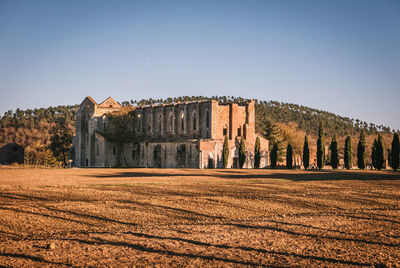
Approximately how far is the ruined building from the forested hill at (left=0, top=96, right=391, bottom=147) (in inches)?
1353

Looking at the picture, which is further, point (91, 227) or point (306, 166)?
point (306, 166)

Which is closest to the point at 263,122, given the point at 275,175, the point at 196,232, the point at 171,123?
the point at 171,123

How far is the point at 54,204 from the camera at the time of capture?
14461mm

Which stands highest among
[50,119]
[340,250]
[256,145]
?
[50,119]

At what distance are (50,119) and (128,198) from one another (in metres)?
123

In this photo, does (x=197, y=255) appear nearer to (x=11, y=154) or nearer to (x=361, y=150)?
(x=361, y=150)

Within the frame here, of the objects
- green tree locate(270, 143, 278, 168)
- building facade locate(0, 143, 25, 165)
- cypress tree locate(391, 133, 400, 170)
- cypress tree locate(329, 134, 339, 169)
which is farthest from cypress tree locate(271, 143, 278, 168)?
building facade locate(0, 143, 25, 165)

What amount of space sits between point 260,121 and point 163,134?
48056 millimetres

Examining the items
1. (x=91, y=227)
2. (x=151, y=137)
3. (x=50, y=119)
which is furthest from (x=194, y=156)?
(x=50, y=119)

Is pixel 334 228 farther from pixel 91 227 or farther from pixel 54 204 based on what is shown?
pixel 54 204

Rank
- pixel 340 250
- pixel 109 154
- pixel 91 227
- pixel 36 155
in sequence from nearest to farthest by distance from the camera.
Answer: pixel 340 250 → pixel 91 227 → pixel 109 154 → pixel 36 155

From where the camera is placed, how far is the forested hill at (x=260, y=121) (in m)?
113

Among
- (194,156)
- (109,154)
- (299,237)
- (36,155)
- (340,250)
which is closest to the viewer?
(340,250)

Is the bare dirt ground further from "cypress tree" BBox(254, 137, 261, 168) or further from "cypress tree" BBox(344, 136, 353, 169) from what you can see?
"cypress tree" BBox(254, 137, 261, 168)
